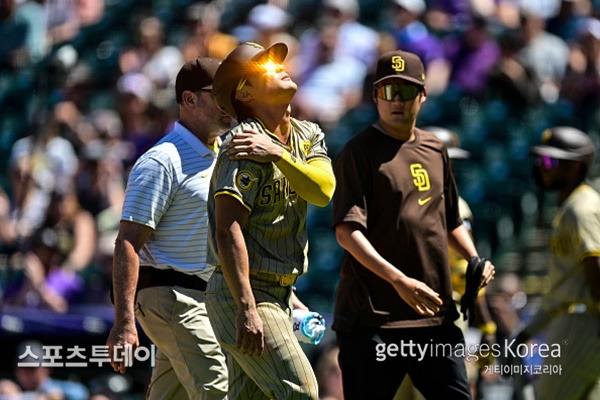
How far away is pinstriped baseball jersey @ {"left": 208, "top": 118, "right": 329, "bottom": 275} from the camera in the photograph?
4906 millimetres

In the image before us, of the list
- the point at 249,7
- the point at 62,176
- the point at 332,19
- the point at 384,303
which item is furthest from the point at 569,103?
the point at 384,303

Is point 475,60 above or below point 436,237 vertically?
below

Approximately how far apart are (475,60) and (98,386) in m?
4.62

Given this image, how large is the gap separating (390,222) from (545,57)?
5762mm

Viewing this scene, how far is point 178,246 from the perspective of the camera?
19.5ft

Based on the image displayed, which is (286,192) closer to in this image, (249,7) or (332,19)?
(332,19)

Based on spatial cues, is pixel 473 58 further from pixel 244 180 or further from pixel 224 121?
pixel 244 180

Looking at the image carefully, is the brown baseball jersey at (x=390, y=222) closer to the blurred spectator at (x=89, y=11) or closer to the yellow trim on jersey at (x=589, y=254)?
the yellow trim on jersey at (x=589, y=254)

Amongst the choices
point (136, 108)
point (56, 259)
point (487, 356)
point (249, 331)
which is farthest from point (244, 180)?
point (136, 108)

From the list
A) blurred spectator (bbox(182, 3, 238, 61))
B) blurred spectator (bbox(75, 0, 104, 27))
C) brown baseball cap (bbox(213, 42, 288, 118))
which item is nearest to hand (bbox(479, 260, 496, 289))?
brown baseball cap (bbox(213, 42, 288, 118))

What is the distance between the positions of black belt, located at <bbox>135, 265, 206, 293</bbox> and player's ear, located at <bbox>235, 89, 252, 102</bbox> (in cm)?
116

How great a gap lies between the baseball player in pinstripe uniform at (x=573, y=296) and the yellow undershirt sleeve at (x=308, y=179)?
2.26 m

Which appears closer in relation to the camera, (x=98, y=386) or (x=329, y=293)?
(x=98, y=386)

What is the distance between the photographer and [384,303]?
6.13m
